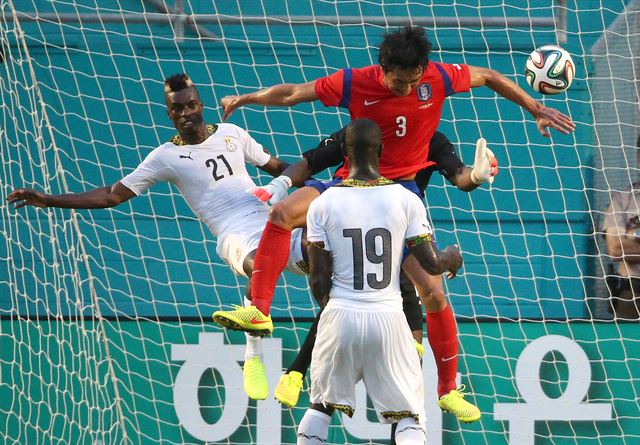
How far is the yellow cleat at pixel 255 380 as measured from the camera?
19.6 ft

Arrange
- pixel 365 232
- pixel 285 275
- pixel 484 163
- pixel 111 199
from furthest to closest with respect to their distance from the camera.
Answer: pixel 285 275 < pixel 111 199 < pixel 484 163 < pixel 365 232

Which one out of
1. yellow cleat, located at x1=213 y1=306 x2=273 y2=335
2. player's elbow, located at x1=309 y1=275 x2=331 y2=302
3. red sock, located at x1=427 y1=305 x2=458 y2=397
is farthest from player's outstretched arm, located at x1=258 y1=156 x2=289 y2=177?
player's elbow, located at x1=309 y1=275 x2=331 y2=302

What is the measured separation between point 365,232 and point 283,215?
752 millimetres

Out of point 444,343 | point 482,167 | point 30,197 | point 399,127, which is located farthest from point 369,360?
point 30,197

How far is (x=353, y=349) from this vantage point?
5.21m

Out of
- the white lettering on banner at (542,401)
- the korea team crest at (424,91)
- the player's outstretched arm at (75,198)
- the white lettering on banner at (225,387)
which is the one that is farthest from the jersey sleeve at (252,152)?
the white lettering on banner at (542,401)

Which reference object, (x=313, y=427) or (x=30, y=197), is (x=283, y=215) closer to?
(x=313, y=427)

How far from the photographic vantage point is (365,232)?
515 centimetres

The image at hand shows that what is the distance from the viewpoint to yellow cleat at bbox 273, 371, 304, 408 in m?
5.90

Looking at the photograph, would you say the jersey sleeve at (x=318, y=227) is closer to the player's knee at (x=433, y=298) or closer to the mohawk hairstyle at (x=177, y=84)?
the player's knee at (x=433, y=298)

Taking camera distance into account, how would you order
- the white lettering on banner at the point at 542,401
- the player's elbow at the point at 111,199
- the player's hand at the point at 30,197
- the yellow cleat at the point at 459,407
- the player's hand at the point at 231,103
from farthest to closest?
the white lettering on banner at the point at 542,401 < the player's elbow at the point at 111,199 < the player's hand at the point at 30,197 < the player's hand at the point at 231,103 < the yellow cleat at the point at 459,407

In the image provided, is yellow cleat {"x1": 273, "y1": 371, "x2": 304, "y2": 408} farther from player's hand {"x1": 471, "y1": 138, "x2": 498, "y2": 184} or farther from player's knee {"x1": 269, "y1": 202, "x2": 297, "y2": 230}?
player's hand {"x1": 471, "y1": 138, "x2": 498, "y2": 184}

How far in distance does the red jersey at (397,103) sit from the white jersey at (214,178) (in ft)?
2.09

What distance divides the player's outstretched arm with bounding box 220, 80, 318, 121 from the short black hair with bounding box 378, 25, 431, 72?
19.5 inches
